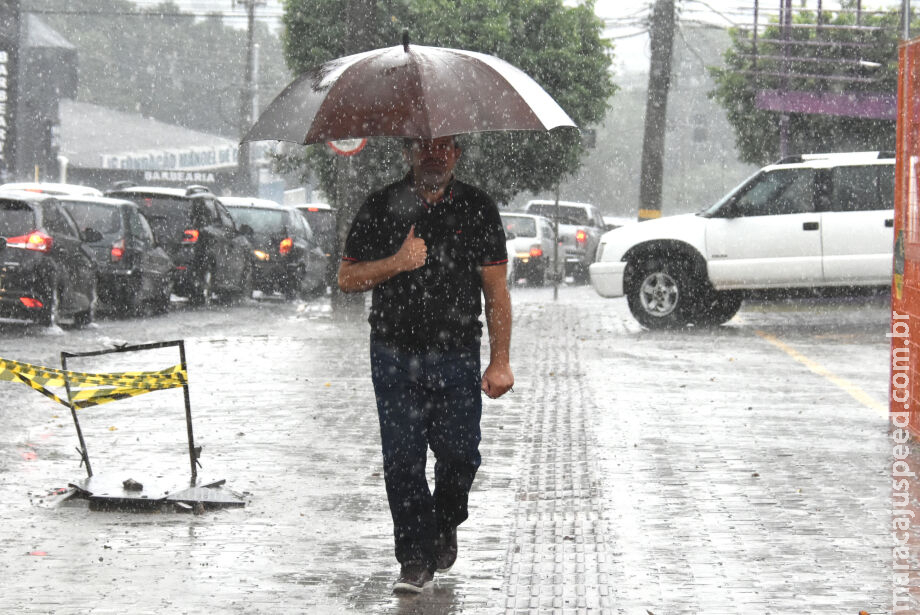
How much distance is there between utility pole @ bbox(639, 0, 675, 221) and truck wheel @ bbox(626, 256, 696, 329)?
558 inches

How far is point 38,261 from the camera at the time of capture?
15875 mm

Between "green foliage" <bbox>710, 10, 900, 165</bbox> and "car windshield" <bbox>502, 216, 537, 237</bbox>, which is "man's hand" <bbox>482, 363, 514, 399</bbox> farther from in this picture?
"car windshield" <bbox>502, 216, 537, 237</bbox>

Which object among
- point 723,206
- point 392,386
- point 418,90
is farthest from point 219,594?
→ point 723,206

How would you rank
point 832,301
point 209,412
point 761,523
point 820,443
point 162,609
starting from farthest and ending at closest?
1. point 832,301
2. point 209,412
3. point 820,443
4. point 761,523
5. point 162,609

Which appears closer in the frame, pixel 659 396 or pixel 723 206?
pixel 659 396

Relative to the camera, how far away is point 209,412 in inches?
407

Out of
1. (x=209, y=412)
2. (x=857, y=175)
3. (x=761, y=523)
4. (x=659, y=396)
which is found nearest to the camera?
(x=761, y=523)

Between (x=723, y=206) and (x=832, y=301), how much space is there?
14.8ft

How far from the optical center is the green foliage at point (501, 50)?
26.7 m

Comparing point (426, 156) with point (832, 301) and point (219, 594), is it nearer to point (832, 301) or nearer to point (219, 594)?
point (219, 594)

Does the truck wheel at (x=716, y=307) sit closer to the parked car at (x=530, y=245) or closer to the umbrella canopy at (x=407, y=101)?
the parked car at (x=530, y=245)

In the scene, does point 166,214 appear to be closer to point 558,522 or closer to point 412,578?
point 558,522

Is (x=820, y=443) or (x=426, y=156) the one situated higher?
(x=426, y=156)

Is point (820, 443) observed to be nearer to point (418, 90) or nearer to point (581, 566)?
point (581, 566)
